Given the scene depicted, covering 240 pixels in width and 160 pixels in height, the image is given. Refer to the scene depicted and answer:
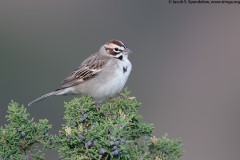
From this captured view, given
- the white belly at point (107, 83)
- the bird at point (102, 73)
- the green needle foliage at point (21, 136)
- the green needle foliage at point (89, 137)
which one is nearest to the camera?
the green needle foliage at point (89, 137)

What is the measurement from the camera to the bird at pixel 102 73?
894cm

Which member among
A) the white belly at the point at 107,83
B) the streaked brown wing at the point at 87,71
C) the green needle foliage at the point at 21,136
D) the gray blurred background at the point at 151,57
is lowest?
the green needle foliage at the point at 21,136

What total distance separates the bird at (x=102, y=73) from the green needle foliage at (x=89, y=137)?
231cm

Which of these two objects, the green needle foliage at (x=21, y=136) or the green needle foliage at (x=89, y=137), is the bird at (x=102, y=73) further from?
the green needle foliage at (x=21, y=136)

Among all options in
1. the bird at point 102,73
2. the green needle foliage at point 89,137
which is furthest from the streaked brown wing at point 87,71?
the green needle foliage at point 89,137

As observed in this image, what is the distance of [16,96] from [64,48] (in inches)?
139

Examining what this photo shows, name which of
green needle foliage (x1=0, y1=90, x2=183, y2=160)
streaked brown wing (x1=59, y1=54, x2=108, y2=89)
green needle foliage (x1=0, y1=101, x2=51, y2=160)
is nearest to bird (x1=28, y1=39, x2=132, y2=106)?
streaked brown wing (x1=59, y1=54, x2=108, y2=89)

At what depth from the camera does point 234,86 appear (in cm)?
1900

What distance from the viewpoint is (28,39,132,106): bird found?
8938 mm

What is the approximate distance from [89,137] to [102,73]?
315cm

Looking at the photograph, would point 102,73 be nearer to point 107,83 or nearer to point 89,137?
point 107,83

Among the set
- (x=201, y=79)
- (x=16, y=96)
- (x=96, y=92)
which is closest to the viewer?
(x=96, y=92)

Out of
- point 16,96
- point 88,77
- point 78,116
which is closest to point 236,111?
point 16,96

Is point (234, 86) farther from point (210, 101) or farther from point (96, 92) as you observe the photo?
point (96, 92)
